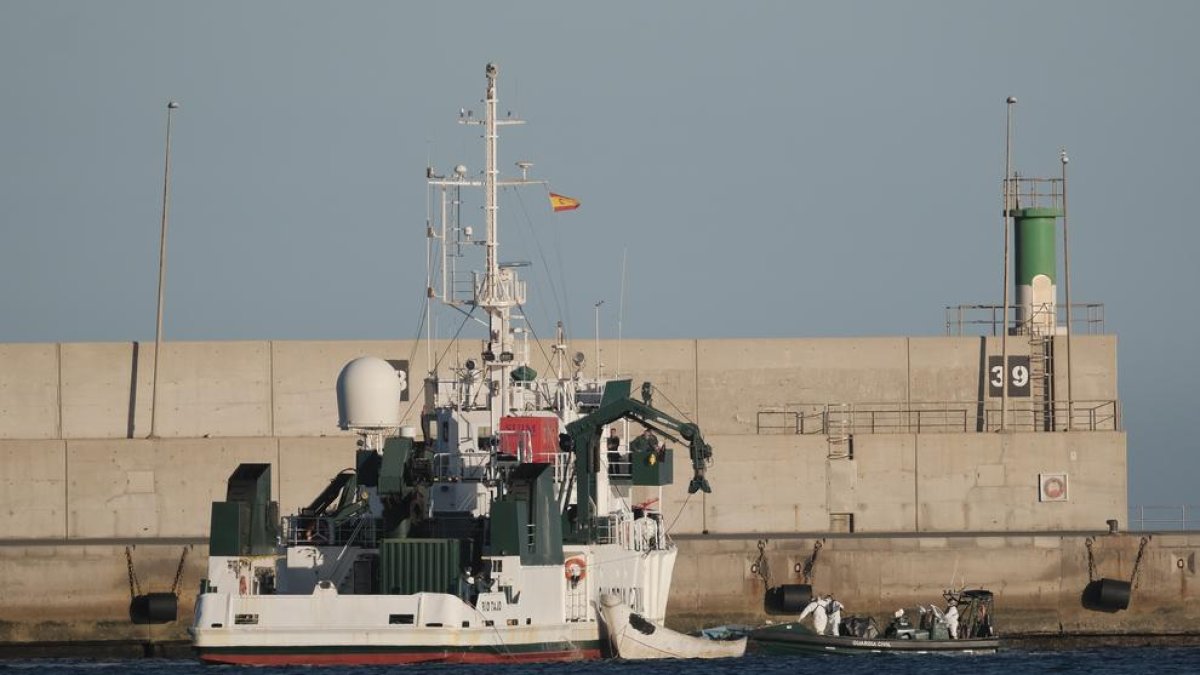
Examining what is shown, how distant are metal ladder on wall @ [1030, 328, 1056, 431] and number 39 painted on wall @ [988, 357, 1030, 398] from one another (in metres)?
0.13

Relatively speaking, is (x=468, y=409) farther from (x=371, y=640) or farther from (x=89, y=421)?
(x=89, y=421)

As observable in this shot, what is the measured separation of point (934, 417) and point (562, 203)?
1263 cm

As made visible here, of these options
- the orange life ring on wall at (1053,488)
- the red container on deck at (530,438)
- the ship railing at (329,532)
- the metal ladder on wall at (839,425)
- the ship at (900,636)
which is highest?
the metal ladder on wall at (839,425)

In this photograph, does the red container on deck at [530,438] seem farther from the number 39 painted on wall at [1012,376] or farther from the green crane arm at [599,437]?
the number 39 painted on wall at [1012,376]

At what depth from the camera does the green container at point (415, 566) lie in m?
42.0

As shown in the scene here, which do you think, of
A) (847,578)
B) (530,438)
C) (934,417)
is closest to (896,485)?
(934,417)

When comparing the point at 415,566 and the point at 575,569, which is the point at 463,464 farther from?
the point at 415,566

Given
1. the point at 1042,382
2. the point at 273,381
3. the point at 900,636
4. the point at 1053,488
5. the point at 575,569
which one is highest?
the point at 1042,382

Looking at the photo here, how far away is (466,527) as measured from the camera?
1748 inches

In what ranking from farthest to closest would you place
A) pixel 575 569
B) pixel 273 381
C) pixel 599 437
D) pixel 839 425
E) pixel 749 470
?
pixel 839 425 → pixel 273 381 → pixel 749 470 → pixel 599 437 → pixel 575 569

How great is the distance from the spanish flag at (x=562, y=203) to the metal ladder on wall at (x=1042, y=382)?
1359 cm

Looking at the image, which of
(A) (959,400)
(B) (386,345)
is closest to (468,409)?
(B) (386,345)

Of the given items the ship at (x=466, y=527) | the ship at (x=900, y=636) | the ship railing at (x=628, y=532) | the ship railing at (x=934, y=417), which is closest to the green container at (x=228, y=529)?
the ship at (x=466, y=527)

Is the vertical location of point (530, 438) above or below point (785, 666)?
above
